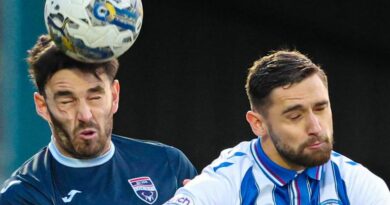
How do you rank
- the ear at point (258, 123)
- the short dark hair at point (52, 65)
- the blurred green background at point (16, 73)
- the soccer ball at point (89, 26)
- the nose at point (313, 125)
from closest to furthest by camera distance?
1. the nose at point (313, 125)
2. the ear at point (258, 123)
3. the soccer ball at point (89, 26)
4. the short dark hair at point (52, 65)
5. the blurred green background at point (16, 73)

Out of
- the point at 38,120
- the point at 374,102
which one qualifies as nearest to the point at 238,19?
the point at 374,102

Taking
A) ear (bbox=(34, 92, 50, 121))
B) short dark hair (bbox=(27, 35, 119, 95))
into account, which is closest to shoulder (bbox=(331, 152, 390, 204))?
short dark hair (bbox=(27, 35, 119, 95))

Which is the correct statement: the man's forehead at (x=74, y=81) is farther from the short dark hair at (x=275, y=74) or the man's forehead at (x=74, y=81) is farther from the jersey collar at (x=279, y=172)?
the jersey collar at (x=279, y=172)

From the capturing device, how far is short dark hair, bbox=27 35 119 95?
5.79 m

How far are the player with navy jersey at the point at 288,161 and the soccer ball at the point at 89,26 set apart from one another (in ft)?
2.10

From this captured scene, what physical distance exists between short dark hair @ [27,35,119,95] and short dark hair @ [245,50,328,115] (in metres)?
0.68

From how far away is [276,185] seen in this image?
213 inches

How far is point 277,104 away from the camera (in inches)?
213

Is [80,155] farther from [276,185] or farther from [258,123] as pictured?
[276,185]

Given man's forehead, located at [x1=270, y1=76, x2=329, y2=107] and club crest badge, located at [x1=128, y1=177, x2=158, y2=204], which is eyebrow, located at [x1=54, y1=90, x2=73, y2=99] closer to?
club crest badge, located at [x1=128, y1=177, x2=158, y2=204]

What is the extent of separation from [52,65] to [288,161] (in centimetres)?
116

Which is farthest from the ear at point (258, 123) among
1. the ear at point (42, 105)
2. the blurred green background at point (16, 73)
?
the blurred green background at point (16, 73)

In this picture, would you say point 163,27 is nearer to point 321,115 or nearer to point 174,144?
point 174,144

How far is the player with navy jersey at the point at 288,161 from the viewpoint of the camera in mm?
5297
